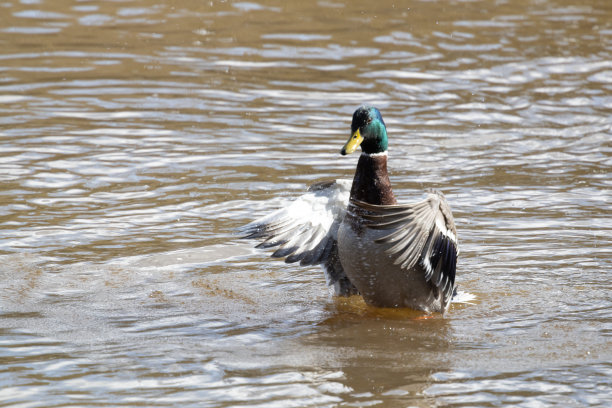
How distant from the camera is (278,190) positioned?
25.3 ft

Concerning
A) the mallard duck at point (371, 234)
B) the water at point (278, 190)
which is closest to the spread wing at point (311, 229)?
the mallard duck at point (371, 234)

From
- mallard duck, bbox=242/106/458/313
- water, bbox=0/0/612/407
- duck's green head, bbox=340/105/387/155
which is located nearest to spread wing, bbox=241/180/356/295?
mallard duck, bbox=242/106/458/313

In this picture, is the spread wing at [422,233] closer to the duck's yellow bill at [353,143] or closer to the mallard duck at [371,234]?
the mallard duck at [371,234]

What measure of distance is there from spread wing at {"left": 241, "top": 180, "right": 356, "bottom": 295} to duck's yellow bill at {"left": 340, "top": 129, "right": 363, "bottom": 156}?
1.35 ft

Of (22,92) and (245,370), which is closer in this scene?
(245,370)

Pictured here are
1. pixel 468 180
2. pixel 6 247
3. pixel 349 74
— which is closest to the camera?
pixel 6 247

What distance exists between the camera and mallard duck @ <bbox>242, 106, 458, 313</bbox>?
5.20 meters

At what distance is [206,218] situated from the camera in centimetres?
718

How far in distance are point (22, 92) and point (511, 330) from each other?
626cm

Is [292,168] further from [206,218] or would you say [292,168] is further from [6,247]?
[6,247]

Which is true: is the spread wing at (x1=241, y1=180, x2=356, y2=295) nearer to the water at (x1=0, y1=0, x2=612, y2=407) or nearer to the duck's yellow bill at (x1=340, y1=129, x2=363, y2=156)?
the water at (x1=0, y1=0, x2=612, y2=407)

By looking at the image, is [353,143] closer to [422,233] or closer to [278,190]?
[422,233]

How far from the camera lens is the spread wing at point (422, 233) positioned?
509 centimetres

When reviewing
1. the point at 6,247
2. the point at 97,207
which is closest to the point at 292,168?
the point at 97,207
